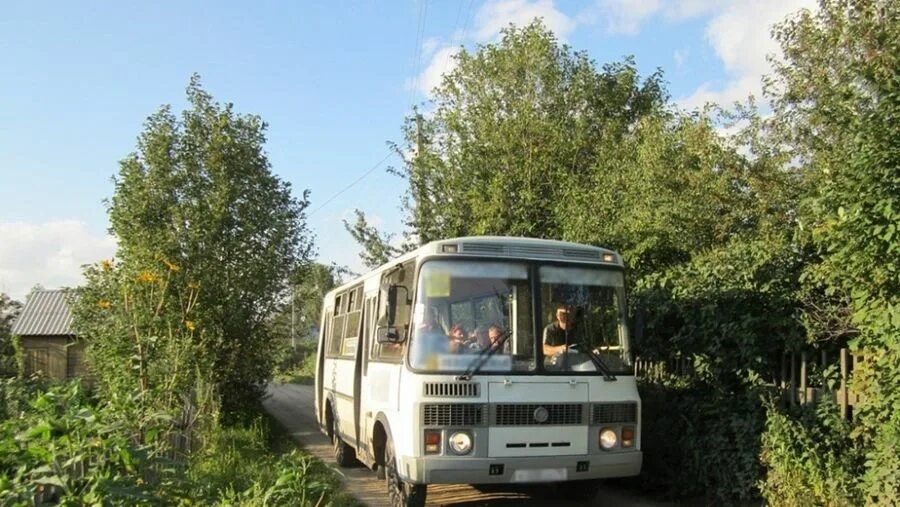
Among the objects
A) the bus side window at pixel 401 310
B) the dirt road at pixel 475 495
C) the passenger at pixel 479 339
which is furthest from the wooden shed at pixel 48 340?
the passenger at pixel 479 339

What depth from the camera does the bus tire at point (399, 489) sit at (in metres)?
7.97

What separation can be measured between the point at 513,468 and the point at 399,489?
1.38 m

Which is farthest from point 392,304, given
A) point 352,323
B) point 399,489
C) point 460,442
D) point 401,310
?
point 352,323

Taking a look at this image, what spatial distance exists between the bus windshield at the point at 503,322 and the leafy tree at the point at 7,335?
18.5m

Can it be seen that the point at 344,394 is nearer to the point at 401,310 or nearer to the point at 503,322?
the point at 401,310

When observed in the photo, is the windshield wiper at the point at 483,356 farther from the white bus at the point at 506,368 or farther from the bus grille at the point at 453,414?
the bus grille at the point at 453,414

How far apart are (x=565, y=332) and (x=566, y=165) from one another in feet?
40.2

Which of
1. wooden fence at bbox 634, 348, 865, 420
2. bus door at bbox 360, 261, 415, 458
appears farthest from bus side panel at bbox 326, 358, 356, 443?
wooden fence at bbox 634, 348, 865, 420

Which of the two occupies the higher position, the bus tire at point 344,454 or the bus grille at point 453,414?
the bus grille at point 453,414

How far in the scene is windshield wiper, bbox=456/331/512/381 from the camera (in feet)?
24.6

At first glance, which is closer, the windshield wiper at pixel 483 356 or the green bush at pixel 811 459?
the green bush at pixel 811 459

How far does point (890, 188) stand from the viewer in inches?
249

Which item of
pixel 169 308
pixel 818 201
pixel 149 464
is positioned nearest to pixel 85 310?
pixel 169 308

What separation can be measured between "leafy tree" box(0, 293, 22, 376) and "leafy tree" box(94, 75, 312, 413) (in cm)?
924
